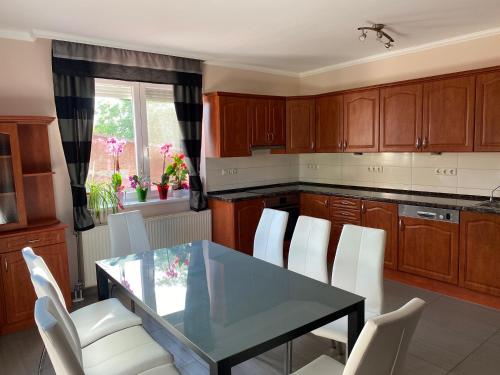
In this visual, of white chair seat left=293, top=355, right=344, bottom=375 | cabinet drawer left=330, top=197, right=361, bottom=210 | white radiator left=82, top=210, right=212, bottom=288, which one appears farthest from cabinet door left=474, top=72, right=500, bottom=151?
white radiator left=82, top=210, right=212, bottom=288

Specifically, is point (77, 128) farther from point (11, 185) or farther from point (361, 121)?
point (361, 121)

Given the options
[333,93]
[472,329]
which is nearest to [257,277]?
[472,329]

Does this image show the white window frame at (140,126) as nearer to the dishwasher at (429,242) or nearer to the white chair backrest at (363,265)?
the white chair backrest at (363,265)

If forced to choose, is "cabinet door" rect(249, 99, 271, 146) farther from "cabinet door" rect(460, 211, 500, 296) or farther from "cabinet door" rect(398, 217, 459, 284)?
"cabinet door" rect(460, 211, 500, 296)

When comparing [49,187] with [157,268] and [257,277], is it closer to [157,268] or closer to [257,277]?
[157,268]

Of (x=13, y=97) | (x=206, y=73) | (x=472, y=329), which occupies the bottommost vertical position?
(x=472, y=329)

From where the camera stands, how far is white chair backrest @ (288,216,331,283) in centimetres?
257

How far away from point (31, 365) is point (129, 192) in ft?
6.37

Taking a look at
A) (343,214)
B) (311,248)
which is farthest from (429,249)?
(311,248)

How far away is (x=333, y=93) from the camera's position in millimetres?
4543

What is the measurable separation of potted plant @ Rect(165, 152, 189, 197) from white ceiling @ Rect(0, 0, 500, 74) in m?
1.14

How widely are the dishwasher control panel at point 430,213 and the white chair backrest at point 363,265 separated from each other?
1.52m

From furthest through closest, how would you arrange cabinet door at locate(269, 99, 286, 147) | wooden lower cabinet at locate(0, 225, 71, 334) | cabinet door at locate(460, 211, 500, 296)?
cabinet door at locate(269, 99, 286, 147) → cabinet door at locate(460, 211, 500, 296) → wooden lower cabinet at locate(0, 225, 71, 334)

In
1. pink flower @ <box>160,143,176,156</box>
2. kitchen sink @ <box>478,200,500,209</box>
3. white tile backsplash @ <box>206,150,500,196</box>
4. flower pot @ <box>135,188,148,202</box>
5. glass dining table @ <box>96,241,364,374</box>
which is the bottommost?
glass dining table @ <box>96,241,364,374</box>
